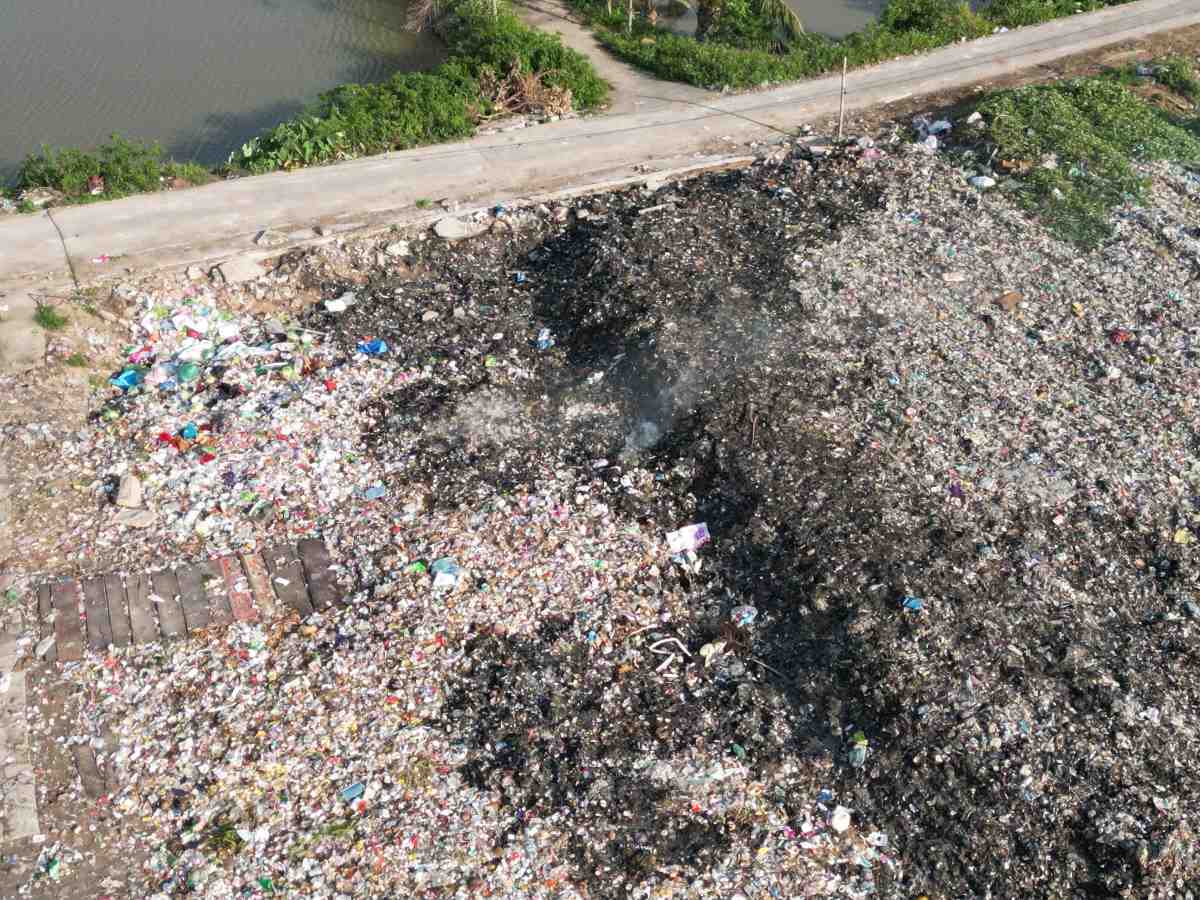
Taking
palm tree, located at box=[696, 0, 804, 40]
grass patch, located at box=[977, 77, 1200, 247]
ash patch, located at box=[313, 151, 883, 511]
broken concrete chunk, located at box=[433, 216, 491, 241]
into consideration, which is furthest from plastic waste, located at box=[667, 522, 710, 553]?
palm tree, located at box=[696, 0, 804, 40]

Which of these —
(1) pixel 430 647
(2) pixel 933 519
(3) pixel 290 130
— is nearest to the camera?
(1) pixel 430 647

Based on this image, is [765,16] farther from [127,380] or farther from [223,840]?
[223,840]

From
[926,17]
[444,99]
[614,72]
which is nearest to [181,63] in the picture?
[444,99]

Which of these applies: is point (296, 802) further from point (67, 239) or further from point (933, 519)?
point (67, 239)

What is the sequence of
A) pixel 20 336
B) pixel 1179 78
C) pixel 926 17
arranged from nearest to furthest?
pixel 20 336, pixel 1179 78, pixel 926 17

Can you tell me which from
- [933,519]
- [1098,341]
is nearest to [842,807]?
[933,519]

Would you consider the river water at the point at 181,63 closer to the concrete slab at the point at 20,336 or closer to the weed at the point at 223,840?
the concrete slab at the point at 20,336
